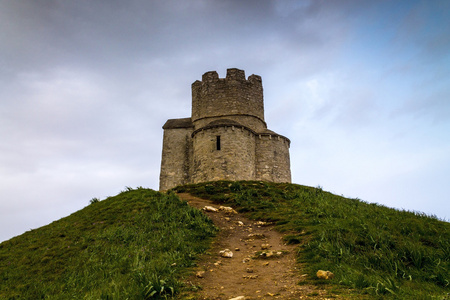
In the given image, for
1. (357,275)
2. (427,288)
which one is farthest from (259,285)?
(427,288)

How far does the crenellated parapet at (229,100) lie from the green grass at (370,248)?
1655 centimetres

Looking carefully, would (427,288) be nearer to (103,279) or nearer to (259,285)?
(259,285)

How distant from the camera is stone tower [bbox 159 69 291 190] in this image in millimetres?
24984

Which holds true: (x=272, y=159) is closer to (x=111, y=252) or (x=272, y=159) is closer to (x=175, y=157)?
(x=175, y=157)

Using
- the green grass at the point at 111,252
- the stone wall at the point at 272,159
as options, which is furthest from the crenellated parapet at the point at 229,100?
the green grass at the point at 111,252

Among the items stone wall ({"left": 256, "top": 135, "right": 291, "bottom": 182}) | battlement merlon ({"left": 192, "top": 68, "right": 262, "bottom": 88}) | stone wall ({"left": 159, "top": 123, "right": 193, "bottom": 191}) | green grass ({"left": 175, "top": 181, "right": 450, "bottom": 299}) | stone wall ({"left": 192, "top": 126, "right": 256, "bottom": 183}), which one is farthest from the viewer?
battlement merlon ({"left": 192, "top": 68, "right": 262, "bottom": 88})

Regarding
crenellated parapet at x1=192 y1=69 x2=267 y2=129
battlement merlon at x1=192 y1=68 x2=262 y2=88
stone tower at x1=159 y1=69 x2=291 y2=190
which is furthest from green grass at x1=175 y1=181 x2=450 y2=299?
battlement merlon at x1=192 y1=68 x2=262 y2=88

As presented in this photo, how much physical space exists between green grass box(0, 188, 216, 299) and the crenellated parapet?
15.7 m

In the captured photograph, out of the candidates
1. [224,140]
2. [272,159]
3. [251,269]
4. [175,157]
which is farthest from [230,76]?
[251,269]

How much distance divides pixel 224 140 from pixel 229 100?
239 inches

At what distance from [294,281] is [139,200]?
10749mm

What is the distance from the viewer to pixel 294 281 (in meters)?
6.17

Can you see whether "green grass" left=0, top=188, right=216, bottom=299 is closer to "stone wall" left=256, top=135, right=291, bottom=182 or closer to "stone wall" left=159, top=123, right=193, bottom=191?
"stone wall" left=159, top=123, right=193, bottom=191

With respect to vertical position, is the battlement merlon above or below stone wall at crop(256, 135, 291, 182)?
above
